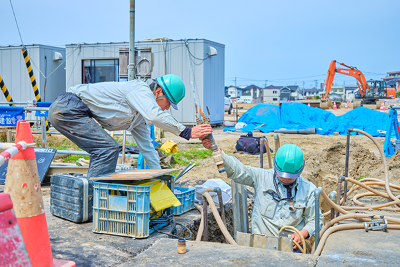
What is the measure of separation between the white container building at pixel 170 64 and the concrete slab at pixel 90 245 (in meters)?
12.4

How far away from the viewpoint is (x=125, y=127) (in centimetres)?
436

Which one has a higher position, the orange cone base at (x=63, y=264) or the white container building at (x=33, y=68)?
the white container building at (x=33, y=68)

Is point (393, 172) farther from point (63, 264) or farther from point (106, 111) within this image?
point (63, 264)

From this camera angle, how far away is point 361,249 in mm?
3207

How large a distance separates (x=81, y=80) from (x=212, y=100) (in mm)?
5970

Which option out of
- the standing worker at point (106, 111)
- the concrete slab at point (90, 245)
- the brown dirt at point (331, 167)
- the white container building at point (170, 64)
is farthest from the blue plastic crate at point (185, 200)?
the white container building at point (170, 64)

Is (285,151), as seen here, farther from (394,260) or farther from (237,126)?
(237,126)

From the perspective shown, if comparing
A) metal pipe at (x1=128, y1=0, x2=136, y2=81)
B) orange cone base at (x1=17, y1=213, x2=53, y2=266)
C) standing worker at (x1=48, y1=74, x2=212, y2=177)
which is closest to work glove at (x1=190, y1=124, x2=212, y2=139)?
standing worker at (x1=48, y1=74, x2=212, y2=177)

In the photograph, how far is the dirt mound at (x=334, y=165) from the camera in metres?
7.47

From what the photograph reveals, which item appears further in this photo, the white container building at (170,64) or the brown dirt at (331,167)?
the white container building at (170,64)

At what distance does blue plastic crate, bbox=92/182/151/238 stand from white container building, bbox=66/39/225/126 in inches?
495

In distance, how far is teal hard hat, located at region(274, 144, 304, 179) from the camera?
11.6 ft

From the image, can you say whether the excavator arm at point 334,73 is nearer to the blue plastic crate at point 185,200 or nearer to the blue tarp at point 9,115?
the blue tarp at point 9,115

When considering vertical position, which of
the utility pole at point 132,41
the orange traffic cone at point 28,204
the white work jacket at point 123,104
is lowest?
the orange traffic cone at point 28,204
